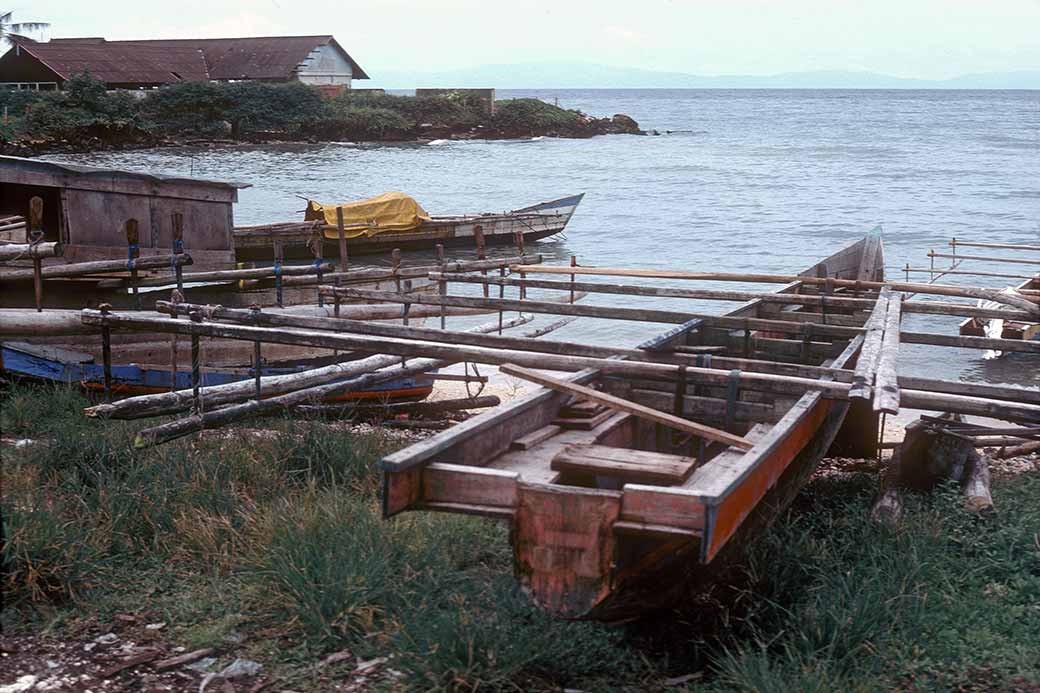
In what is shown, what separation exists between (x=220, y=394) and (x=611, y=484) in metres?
4.25

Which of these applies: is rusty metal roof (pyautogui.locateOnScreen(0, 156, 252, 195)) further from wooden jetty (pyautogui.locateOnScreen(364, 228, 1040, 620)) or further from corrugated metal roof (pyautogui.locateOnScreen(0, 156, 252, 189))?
wooden jetty (pyautogui.locateOnScreen(364, 228, 1040, 620))

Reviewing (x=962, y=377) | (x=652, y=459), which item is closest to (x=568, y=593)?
(x=652, y=459)

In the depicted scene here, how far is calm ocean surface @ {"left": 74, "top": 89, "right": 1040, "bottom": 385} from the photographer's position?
31.0 metres

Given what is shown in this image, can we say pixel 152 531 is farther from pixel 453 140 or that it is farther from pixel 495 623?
pixel 453 140

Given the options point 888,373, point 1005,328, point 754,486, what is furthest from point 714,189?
point 754,486

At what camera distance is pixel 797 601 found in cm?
546

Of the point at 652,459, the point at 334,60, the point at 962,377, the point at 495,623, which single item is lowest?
the point at 962,377

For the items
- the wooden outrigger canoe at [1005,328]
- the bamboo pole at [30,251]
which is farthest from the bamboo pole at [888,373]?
the wooden outrigger canoe at [1005,328]

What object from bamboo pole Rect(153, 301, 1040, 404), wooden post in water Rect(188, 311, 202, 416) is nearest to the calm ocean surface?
bamboo pole Rect(153, 301, 1040, 404)

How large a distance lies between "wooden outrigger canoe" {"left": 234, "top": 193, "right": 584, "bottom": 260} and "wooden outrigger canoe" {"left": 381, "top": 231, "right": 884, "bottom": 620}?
15.4 meters

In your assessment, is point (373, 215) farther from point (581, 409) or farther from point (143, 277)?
point (581, 409)

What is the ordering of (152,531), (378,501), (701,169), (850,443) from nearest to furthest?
(152,531) → (378,501) → (850,443) → (701,169)

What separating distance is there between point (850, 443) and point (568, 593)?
19.2 feet

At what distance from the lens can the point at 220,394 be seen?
27.8 ft
